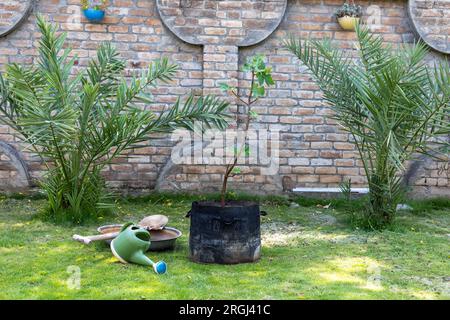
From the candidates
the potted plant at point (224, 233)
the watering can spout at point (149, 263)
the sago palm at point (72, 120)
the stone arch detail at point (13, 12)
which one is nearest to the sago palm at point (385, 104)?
the sago palm at point (72, 120)

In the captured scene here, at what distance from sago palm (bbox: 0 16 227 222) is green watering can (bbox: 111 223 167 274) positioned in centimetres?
112

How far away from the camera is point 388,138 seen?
4629 millimetres

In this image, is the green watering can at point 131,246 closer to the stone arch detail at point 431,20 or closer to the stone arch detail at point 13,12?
the stone arch detail at point 13,12

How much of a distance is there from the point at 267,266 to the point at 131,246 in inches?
36.5

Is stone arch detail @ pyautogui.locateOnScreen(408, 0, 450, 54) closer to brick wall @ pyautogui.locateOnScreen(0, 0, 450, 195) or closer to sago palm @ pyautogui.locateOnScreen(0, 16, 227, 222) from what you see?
brick wall @ pyautogui.locateOnScreen(0, 0, 450, 195)

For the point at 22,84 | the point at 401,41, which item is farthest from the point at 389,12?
the point at 22,84

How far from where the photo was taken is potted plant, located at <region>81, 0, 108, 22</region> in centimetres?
644

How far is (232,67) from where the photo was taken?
6602mm

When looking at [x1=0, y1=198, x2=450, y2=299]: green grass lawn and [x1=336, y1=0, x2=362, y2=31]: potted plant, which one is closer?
[x1=0, y1=198, x2=450, y2=299]: green grass lawn

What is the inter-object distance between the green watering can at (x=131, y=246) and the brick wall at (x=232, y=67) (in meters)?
2.59

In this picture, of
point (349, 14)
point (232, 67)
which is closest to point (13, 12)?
point (232, 67)

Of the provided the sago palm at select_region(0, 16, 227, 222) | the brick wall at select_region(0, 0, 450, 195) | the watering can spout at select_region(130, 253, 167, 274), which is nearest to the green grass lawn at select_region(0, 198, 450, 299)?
the watering can spout at select_region(130, 253, 167, 274)

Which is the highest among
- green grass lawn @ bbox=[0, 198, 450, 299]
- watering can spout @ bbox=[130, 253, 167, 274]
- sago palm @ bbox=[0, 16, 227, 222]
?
sago palm @ bbox=[0, 16, 227, 222]

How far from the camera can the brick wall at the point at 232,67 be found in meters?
6.56
